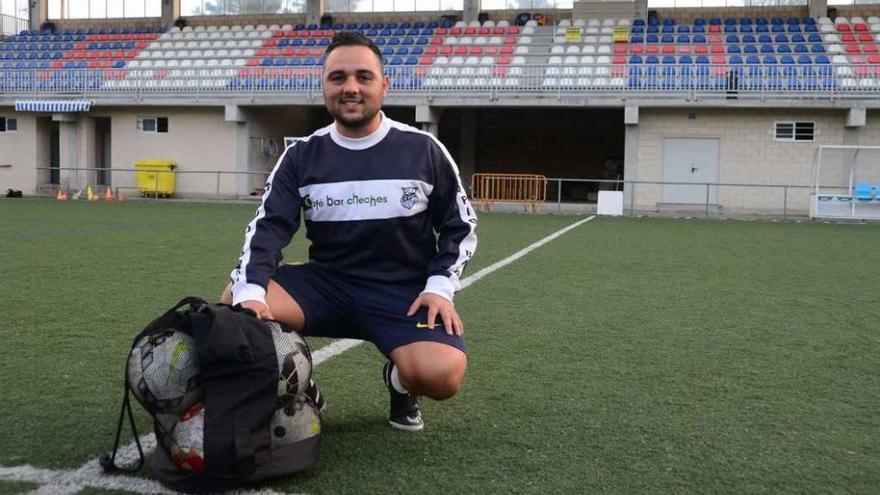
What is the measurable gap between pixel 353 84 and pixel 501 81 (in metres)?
20.8

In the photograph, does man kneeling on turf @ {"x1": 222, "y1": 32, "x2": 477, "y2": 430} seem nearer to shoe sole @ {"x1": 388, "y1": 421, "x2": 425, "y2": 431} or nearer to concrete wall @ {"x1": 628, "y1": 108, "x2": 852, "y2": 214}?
shoe sole @ {"x1": 388, "y1": 421, "x2": 425, "y2": 431}

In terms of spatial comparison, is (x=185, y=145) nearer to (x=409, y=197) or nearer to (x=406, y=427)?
(x=409, y=197)

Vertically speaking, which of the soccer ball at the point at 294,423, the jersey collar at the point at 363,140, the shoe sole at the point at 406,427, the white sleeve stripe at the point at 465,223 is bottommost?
the shoe sole at the point at 406,427

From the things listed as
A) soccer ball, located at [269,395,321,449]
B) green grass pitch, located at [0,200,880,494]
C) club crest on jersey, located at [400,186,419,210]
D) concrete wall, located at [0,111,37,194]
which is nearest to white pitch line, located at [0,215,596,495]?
green grass pitch, located at [0,200,880,494]

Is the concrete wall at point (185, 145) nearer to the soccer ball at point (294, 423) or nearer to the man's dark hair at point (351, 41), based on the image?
the man's dark hair at point (351, 41)

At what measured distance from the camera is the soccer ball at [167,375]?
260 cm

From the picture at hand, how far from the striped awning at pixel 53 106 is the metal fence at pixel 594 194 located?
5.89 ft

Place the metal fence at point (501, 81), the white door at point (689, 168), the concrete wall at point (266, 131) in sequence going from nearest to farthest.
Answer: the metal fence at point (501, 81) < the white door at point (689, 168) < the concrete wall at point (266, 131)

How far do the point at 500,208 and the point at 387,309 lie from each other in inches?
769

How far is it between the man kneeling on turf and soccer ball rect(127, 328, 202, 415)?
54 centimetres

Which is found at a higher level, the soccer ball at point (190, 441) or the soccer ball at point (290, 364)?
the soccer ball at point (290, 364)

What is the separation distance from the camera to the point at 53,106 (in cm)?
2553

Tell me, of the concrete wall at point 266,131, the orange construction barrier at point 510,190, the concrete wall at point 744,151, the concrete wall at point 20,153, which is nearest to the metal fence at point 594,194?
the concrete wall at point 744,151

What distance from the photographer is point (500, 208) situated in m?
22.7
